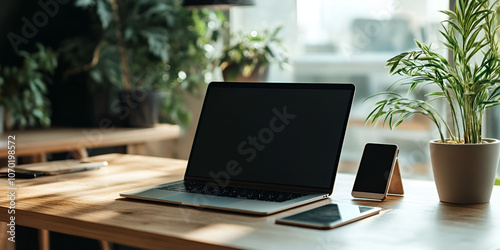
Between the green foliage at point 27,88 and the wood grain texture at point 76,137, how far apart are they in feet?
0.28

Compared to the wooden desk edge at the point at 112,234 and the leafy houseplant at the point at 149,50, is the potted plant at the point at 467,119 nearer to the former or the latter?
the wooden desk edge at the point at 112,234

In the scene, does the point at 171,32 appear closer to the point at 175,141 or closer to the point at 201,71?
the point at 201,71

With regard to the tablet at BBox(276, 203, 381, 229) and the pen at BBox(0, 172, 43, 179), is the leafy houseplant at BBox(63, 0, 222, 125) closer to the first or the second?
the pen at BBox(0, 172, 43, 179)

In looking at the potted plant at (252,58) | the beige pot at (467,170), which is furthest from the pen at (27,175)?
the potted plant at (252,58)

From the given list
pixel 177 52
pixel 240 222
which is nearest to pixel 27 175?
pixel 240 222

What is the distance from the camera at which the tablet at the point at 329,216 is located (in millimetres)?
1177

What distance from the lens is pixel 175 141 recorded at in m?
3.77

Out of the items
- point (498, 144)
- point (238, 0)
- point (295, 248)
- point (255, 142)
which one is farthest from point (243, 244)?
point (238, 0)

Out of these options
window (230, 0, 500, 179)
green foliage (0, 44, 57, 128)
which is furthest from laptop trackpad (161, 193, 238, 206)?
window (230, 0, 500, 179)

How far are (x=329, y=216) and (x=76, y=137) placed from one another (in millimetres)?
1935

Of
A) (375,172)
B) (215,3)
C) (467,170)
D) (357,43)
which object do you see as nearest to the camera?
(467,170)

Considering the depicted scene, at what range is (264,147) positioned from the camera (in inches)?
61.9

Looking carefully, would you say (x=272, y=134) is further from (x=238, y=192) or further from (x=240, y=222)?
(x=240, y=222)

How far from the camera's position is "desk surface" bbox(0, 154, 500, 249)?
108cm
